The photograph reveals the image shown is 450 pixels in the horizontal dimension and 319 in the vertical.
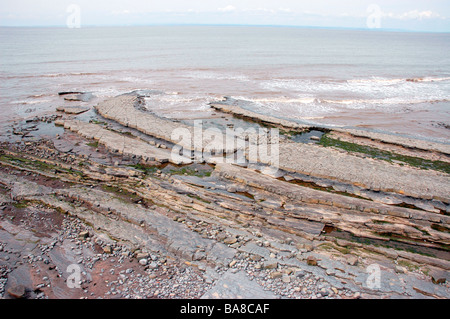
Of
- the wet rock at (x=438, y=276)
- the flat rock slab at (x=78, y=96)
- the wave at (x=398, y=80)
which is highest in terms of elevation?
the wave at (x=398, y=80)

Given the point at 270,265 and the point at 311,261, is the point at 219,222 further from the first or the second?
the point at 311,261

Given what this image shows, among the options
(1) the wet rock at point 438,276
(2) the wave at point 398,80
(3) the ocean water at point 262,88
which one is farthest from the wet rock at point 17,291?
(2) the wave at point 398,80

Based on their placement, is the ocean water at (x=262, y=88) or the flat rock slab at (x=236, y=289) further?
the ocean water at (x=262, y=88)

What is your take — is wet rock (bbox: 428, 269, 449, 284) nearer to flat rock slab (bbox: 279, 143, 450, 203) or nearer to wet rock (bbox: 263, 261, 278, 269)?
flat rock slab (bbox: 279, 143, 450, 203)

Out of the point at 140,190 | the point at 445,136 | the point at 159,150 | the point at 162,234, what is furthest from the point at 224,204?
the point at 445,136

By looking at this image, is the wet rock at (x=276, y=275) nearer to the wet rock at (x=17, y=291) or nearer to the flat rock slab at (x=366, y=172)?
the flat rock slab at (x=366, y=172)

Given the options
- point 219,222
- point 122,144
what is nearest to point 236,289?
point 219,222

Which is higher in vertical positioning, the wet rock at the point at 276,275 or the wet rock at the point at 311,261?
the wet rock at the point at 311,261
